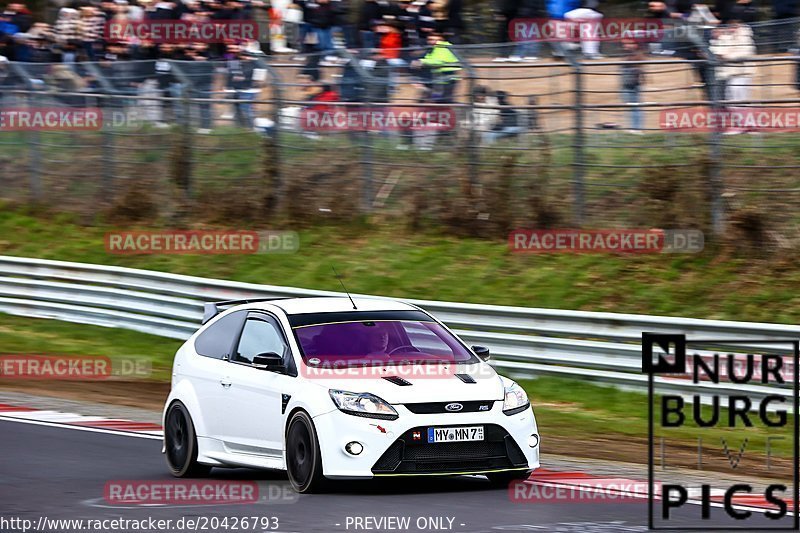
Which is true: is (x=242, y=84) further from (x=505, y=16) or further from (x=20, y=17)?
(x=20, y=17)

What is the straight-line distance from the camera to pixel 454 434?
31.2ft

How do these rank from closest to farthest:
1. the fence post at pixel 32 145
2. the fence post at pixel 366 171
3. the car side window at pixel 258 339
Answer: the car side window at pixel 258 339, the fence post at pixel 366 171, the fence post at pixel 32 145

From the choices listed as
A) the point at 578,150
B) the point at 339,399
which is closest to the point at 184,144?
the point at 578,150

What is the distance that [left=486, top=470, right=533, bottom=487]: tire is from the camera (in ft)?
32.5

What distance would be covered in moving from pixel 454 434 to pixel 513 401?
25.6 inches

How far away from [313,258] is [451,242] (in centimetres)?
239

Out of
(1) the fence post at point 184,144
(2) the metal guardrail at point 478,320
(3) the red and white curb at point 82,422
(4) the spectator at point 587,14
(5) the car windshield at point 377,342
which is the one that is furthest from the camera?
(1) the fence post at point 184,144

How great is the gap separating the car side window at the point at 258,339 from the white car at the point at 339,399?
0.01 meters

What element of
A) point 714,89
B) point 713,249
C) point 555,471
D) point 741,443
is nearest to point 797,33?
point 714,89

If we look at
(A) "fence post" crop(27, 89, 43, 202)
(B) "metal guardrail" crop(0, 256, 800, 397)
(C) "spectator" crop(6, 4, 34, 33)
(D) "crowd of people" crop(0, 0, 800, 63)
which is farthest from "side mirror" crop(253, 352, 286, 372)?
(C) "spectator" crop(6, 4, 34, 33)

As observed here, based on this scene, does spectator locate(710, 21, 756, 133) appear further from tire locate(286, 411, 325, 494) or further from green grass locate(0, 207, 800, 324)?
tire locate(286, 411, 325, 494)

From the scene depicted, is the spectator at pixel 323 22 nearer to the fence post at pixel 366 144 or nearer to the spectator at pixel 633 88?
the fence post at pixel 366 144

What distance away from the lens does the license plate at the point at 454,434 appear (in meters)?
9.49

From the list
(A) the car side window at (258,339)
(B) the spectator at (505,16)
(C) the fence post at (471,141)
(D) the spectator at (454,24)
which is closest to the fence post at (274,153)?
(D) the spectator at (454,24)
